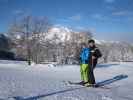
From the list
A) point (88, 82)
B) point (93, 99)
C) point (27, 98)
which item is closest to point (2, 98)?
point (27, 98)

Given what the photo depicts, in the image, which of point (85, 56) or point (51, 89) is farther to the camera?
point (85, 56)

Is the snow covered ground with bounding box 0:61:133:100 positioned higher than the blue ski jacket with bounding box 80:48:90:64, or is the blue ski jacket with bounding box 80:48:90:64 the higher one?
the blue ski jacket with bounding box 80:48:90:64

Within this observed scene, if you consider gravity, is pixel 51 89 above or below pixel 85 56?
below

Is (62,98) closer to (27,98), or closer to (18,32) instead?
(27,98)

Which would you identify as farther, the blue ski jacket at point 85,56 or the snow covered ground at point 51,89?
the blue ski jacket at point 85,56

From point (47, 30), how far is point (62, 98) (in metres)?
26.4

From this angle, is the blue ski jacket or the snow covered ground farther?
the blue ski jacket

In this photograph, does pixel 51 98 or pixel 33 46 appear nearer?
pixel 51 98

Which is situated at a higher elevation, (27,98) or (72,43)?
(72,43)

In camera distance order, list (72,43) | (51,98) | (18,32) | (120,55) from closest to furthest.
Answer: (51,98) < (18,32) < (72,43) < (120,55)

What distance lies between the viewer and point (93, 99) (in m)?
5.87

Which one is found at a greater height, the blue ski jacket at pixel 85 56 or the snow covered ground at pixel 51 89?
the blue ski jacket at pixel 85 56

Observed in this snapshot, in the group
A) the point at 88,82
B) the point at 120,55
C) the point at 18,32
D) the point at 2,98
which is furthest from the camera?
the point at 120,55

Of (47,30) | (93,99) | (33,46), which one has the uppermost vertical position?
(47,30)
